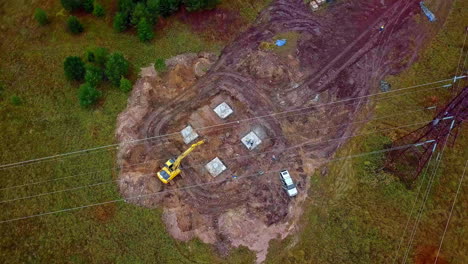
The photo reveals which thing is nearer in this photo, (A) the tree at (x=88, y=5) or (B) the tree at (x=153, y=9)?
(B) the tree at (x=153, y=9)

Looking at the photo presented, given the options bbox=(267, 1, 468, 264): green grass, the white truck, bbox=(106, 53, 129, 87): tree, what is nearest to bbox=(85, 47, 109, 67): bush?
bbox=(106, 53, 129, 87): tree

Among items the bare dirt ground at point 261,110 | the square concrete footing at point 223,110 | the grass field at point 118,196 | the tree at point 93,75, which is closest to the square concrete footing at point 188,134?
the bare dirt ground at point 261,110

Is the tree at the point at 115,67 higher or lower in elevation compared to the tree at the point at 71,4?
lower

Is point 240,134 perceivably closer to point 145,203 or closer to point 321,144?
point 321,144

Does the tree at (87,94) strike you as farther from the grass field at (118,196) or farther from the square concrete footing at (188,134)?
the square concrete footing at (188,134)

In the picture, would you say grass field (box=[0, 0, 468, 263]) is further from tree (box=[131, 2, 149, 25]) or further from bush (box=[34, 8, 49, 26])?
bush (box=[34, 8, 49, 26])

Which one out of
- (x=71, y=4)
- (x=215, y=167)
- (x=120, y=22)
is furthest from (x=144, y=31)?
(x=215, y=167)

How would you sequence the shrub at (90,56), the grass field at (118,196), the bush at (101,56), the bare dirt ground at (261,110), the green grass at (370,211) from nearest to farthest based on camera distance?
the green grass at (370,211), the grass field at (118,196), the bare dirt ground at (261,110), the bush at (101,56), the shrub at (90,56)

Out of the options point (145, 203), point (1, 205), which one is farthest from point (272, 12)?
point (1, 205)
